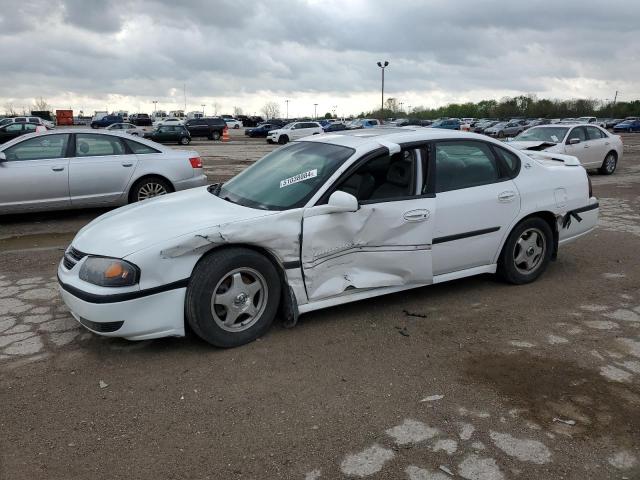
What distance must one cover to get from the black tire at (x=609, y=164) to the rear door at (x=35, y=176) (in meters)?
13.3

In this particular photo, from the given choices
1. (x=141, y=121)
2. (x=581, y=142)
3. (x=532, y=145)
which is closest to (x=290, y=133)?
(x=581, y=142)

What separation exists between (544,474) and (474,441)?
1.18ft

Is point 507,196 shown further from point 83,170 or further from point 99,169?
point 83,170

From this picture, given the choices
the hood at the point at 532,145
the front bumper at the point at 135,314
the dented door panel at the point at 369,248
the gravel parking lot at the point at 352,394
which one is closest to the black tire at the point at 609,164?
the hood at the point at 532,145

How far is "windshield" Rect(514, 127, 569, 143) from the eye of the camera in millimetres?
13508

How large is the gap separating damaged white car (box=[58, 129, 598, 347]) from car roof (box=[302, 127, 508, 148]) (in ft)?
0.06

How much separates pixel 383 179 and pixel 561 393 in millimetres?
2004

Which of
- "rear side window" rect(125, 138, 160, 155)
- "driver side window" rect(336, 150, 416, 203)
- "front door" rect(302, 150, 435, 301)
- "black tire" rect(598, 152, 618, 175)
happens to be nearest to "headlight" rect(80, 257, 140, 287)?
"front door" rect(302, 150, 435, 301)

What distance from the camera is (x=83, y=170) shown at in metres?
7.98

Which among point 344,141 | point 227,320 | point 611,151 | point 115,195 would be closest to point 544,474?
point 227,320

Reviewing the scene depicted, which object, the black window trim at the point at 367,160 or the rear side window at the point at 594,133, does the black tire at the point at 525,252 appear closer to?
the black window trim at the point at 367,160

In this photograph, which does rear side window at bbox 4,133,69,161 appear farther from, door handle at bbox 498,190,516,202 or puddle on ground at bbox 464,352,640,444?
puddle on ground at bbox 464,352,640,444

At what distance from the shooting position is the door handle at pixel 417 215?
4.26 metres

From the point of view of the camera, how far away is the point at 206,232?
3.63 meters
